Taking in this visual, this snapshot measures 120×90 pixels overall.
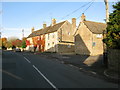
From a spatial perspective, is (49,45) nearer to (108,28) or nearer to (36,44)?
(36,44)

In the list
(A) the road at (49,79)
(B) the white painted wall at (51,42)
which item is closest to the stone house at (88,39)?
(B) the white painted wall at (51,42)

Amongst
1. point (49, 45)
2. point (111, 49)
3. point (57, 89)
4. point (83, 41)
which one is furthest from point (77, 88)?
point (49, 45)

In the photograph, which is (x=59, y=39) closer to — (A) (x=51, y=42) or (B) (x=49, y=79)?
(A) (x=51, y=42)

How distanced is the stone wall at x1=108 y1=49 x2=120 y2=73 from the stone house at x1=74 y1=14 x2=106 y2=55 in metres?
18.8

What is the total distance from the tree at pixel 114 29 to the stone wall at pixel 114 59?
582 mm

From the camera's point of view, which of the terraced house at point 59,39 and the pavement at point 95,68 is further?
the terraced house at point 59,39

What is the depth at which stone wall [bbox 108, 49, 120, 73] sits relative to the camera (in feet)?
39.0

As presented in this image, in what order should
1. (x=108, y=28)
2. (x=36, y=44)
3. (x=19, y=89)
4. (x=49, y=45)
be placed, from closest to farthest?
(x=19, y=89)
(x=108, y=28)
(x=49, y=45)
(x=36, y=44)

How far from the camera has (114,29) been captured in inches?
503

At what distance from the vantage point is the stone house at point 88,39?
32.2 meters

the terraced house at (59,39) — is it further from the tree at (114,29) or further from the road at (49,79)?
the road at (49,79)

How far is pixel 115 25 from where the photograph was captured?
1266 centimetres

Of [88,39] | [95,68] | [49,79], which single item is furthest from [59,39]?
[49,79]

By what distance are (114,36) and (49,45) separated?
33.8 m
